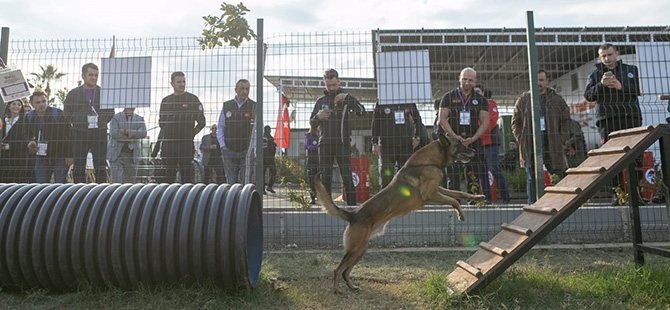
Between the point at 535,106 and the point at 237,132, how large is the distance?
443 centimetres

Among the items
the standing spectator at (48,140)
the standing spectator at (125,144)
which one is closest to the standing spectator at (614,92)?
the standing spectator at (125,144)

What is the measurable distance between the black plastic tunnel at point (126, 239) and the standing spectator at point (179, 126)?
258 centimetres

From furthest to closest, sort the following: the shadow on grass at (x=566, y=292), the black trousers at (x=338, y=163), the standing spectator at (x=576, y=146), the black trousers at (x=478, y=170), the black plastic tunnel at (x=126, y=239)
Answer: the standing spectator at (x=576, y=146) < the black trousers at (x=478, y=170) < the black trousers at (x=338, y=163) < the black plastic tunnel at (x=126, y=239) < the shadow on grass at (x=566, y=292)

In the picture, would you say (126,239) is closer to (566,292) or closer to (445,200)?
(445,200)

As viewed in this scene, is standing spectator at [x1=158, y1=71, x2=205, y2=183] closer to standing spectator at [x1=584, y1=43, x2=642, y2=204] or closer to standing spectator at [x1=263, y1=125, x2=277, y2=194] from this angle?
standing spectator at [x1=263, y1=125, x2=277, y2=194]

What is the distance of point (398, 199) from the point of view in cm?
416

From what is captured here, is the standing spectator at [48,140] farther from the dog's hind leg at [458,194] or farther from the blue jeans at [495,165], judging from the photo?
the blue jeans at [495,165]

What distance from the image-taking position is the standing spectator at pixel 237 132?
6344mm

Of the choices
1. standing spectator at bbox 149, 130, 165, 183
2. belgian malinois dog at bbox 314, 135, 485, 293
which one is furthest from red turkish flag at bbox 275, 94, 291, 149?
belgian malinois dog at bbox 314, 135, 485, 293

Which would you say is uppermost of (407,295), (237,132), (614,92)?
(614,92)

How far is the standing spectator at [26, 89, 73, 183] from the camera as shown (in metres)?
6.44

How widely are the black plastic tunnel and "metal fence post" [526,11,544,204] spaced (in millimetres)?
4098

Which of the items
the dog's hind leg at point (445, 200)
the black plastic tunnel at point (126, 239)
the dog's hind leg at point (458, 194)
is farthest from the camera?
the dog's hind leg at point (458, 194)

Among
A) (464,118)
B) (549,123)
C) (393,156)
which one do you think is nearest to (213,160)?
(393,156)
